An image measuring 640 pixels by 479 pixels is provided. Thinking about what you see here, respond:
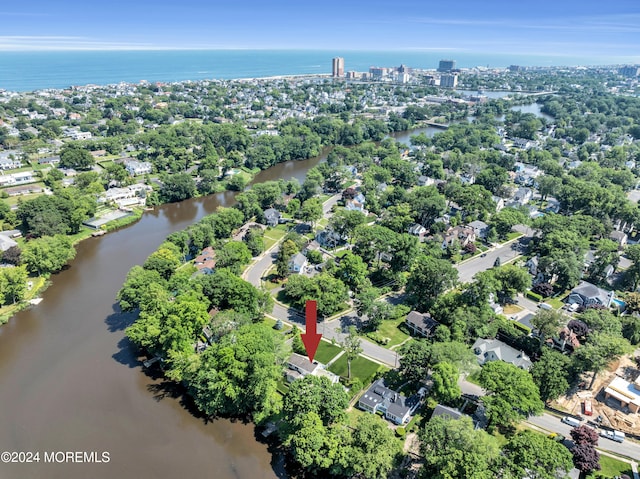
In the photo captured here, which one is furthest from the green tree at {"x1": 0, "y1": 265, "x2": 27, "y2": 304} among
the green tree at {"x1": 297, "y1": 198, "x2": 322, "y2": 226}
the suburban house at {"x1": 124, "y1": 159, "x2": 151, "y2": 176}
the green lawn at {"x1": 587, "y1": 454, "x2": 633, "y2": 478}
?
the green lawn at {"x1": 587, "y1": 454, "x2": 633, "y2": 478}

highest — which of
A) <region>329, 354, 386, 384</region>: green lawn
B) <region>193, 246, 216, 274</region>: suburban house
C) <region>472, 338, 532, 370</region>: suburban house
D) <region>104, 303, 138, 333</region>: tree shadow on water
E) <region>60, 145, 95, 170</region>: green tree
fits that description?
<region>60, 145, 95, 170</region>: green tree

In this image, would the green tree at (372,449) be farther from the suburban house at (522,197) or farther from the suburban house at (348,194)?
the suburban house at (522,197)

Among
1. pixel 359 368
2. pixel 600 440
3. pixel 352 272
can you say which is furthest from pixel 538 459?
pixel 352 272

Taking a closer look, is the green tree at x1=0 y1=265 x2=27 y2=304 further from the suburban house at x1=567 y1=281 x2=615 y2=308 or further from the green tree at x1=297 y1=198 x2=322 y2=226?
the suburban house at x1=567 y1=281 x2=615 y2=308

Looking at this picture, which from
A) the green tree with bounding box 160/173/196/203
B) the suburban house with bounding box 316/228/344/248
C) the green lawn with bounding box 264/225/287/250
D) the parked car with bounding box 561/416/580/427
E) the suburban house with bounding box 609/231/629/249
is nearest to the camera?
the parked car with bounding box 561/416/580/427

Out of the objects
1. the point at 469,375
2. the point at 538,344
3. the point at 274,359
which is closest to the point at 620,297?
the point at 538,344

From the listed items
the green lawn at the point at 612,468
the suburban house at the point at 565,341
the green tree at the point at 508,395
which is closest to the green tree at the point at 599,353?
the suburban house at the point at 565,341
